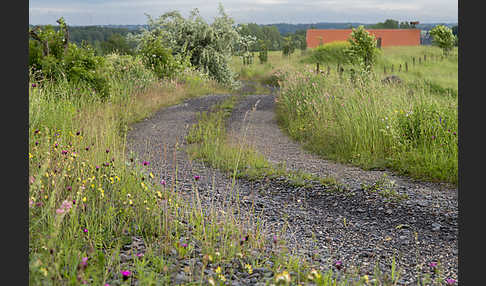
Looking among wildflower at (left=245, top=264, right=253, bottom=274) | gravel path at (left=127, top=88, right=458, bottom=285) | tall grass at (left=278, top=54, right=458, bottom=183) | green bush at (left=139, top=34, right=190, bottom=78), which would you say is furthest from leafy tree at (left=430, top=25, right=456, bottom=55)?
wildflower at (left=245, top=264, right=253, bottom=274)

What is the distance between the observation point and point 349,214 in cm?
492

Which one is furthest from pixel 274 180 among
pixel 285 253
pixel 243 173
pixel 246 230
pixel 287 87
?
pixel 287 87

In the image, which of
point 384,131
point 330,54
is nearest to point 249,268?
point 384,131

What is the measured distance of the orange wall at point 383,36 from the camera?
4309 centimetres

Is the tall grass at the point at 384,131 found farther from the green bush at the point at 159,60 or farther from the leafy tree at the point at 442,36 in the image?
the leafy tree at the point at 442,36

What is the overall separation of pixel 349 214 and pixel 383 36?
147ft

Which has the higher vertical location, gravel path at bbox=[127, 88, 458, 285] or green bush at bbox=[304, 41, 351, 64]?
green bush at bbox=[304, 41, 351, 64]

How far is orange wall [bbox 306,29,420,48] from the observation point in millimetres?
43094

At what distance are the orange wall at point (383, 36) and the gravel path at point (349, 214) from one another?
1472 inches

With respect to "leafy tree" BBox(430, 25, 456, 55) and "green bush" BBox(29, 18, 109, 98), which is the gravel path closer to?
"green bush" BBox(29, 18, 109, 98)

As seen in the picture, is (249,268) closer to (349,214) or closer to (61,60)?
(349,214)

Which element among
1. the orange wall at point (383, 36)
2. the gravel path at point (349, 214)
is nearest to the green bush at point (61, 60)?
the gravel path at point (349, 214)

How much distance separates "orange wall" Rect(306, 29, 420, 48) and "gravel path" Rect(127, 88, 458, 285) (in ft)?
123

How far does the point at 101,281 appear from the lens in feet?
9.05
